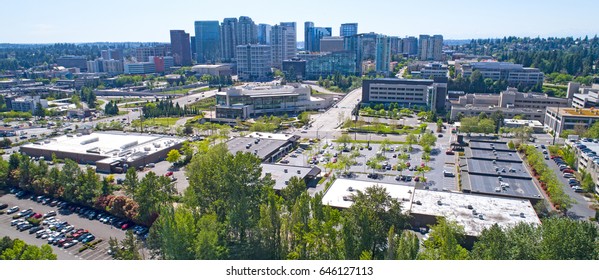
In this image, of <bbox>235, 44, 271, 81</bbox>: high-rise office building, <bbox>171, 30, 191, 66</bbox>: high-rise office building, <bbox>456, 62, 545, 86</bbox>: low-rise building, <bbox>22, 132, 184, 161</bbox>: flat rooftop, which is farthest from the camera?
<bbox>171, 30, 191, 66</bbox>: high-rise office building

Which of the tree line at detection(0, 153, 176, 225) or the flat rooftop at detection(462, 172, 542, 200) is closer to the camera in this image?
the tree line at detection(0, 153, 176, 225)

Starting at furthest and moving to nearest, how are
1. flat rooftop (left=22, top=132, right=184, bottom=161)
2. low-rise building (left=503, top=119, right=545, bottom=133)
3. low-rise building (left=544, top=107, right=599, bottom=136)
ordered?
low-rise building (left=503, top=119, right=545, bottom=133)
low-rise building (left=544, top=107, right=599, bottom=136)
flat rooftop (left=22, top=132, right=184, bottom=161)

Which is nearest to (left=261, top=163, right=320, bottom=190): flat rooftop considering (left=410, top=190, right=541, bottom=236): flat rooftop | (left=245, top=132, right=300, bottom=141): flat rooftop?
(left=410, top=190, right=541, bottom=236): flat rooftop

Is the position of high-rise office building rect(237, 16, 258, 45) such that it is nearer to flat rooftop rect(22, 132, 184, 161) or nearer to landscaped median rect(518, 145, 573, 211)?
flat rooftop rect(22, 132, 184, 161)

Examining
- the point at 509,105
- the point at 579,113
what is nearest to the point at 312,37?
the point at 509,105

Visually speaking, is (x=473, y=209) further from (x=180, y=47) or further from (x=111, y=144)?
(x=180, y=47)

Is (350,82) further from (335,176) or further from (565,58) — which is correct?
(335,176)
